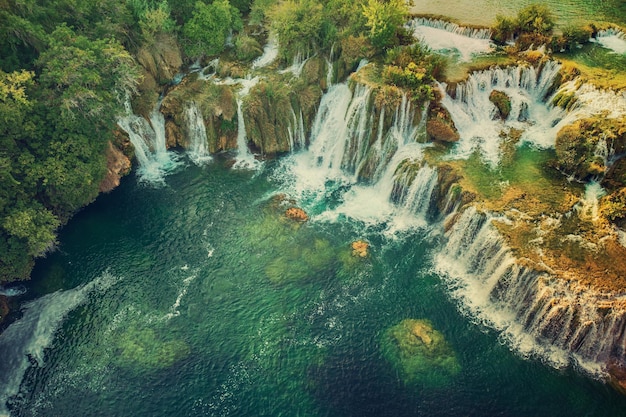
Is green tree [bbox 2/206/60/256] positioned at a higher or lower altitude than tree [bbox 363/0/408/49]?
lower

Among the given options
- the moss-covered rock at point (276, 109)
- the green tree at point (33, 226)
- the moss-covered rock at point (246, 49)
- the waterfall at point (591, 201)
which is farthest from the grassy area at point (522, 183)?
the green tree at point (33, 226)

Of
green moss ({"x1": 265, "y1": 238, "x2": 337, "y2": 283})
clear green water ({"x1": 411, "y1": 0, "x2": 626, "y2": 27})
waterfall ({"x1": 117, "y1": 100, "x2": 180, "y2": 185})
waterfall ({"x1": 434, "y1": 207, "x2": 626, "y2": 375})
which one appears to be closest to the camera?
waterfall ({"x1": 434, "y1": 207, "x2": 626, "y2": 375})

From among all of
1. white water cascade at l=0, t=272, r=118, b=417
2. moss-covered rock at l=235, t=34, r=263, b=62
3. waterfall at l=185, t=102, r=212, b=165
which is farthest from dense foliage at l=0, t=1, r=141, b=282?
moss-covered rock at l=235, t=34, r=263, b=62

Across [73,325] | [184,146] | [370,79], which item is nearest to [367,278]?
[370,79]

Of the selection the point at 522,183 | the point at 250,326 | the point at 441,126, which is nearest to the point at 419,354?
the point at 250,326

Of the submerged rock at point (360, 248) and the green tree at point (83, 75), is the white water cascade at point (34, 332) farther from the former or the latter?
the submerged rock at point (360, 248)

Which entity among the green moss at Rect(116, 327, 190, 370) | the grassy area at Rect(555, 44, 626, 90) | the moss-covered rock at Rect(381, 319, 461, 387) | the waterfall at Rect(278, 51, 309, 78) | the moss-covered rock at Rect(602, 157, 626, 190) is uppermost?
the waterfall at Rect(278, 51, 309, 78)

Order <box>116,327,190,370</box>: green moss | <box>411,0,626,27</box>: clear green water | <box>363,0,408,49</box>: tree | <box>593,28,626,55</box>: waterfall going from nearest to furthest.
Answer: <box>116,327,190,370</box>: green moss, <box>593,28,626,55</box>: waterfall, <box>363,0,408,49</box>: tree, <box>411,0,626,27</box>: clear green water

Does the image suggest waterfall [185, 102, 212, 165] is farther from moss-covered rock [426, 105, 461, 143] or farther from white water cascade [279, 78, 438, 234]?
moss-covered rock [426, 105, 461, 143]

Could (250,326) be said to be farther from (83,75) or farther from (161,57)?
(161,57)
